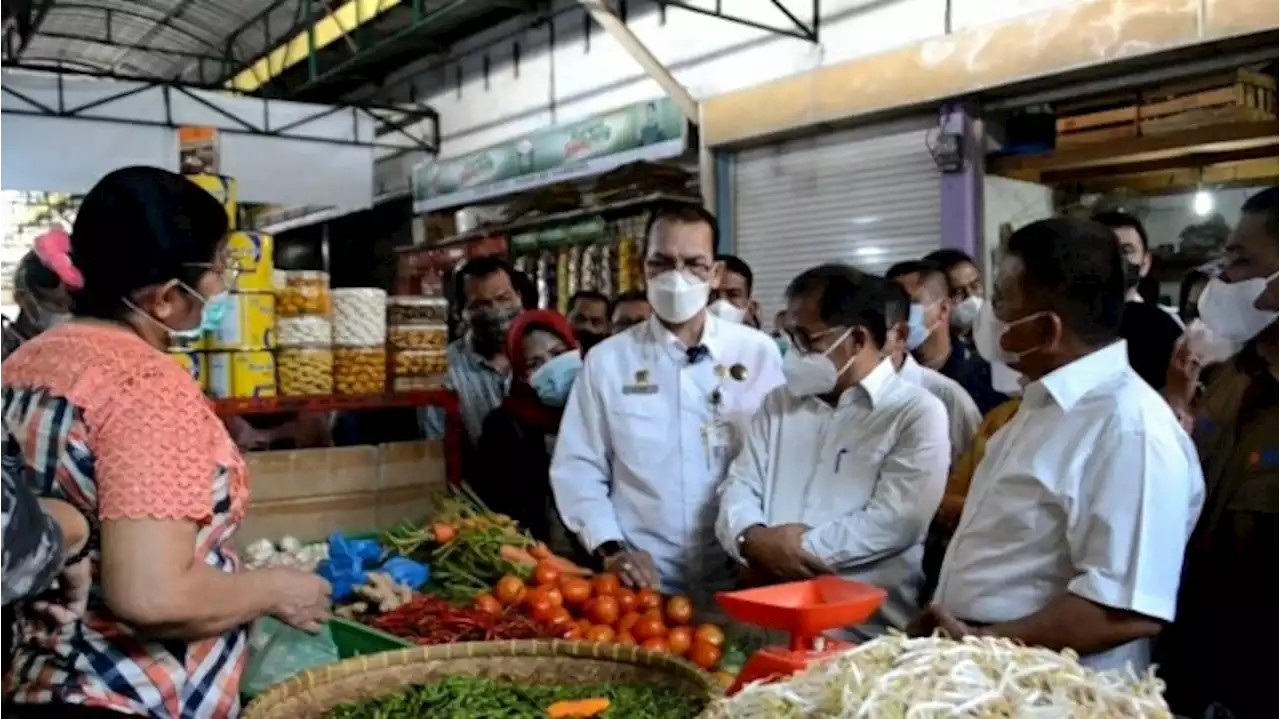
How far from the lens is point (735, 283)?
4758mm

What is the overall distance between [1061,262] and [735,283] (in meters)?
2.85

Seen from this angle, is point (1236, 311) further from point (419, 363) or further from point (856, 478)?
point (419, 363)

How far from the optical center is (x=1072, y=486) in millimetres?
1820

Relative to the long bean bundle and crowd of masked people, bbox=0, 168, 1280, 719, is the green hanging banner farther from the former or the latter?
the long bean bundle

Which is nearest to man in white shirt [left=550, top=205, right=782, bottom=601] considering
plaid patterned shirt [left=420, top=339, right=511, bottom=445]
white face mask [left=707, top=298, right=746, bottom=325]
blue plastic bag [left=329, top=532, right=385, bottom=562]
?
blue plastic bag [left=329, top=532, right=385, bottom=562]

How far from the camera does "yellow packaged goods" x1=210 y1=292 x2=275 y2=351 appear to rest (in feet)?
9.47

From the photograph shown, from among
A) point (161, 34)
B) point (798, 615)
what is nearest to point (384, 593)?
point (798, 615)

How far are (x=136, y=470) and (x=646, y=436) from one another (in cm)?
147

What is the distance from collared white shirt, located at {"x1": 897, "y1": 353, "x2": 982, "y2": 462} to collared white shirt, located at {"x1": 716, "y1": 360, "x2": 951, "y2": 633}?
1.77 feet

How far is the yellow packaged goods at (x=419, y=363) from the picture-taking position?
10.8 ft

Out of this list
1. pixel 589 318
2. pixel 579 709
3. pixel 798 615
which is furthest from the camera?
pixel 589 318

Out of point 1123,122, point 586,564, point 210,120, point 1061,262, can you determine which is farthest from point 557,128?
point 1061,262

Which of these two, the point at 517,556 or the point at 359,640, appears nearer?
the point at 359,640

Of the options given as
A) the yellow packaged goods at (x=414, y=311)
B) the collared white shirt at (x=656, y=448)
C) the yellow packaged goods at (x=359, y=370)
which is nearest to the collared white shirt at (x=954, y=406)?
the collared white shirt at (x=656, y=448)
